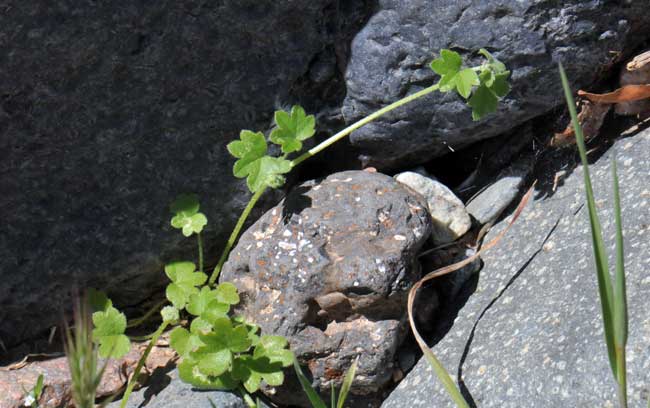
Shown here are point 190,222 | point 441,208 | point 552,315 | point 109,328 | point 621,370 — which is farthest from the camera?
point 441,208

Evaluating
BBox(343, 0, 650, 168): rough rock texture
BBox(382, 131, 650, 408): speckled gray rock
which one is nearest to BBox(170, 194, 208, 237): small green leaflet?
BBox(343, 0, 650, 168): rough rock texture

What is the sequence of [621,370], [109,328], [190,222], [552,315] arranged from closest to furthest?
[621,370] < [552,315] < [109,328] < [190,222]

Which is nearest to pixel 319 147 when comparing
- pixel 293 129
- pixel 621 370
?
pixel 293 129

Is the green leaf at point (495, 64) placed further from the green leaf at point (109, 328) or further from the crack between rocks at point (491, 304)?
the green leaf at point (109, 328)

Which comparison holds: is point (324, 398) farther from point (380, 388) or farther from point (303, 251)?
point (303, 251)

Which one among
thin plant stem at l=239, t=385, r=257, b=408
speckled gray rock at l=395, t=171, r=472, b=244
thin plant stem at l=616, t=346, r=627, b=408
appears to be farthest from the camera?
speckled gray rock at l=395, t=171, r=472, b=244

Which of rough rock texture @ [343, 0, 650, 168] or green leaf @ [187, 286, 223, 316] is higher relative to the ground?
rough rock texture @ [343, 0, 650, 168]

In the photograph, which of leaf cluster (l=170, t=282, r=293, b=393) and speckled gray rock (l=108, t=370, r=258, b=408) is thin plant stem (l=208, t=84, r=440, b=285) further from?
speckled gray rock (l=108, t=370, r=258, b=408)

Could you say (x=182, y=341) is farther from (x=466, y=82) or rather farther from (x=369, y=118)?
(x=466, y=82)
